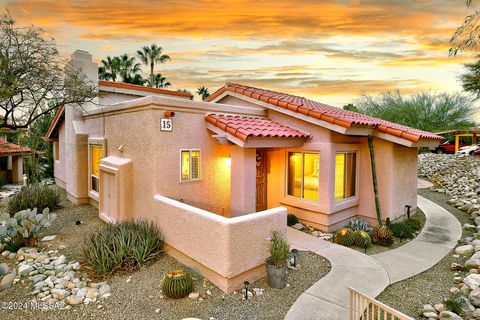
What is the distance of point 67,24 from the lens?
10672 millimetres

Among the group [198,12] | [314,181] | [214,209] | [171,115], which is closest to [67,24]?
[198,12]

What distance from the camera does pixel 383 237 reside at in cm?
848

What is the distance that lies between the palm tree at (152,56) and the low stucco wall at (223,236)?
1450 inches

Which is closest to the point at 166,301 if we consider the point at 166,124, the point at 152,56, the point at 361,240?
the point at 166,124

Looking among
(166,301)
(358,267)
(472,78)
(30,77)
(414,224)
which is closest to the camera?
(166,301)

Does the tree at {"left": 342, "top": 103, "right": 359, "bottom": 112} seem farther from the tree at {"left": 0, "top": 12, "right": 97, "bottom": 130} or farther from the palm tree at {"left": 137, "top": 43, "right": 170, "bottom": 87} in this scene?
the tree at {"left": 0, "top": 12, "right": 97, "bottom": 130}

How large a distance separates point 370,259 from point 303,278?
2.23 meters

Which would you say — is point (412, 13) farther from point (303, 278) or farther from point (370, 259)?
point (303, 278)

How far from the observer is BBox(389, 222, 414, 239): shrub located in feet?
29.9

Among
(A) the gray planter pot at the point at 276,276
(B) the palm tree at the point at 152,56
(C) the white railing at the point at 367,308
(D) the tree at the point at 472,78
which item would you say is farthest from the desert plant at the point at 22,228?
(B) the palm tree at the point at 152,56

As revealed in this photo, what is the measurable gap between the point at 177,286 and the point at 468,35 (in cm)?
884

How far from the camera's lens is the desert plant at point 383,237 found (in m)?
8.48

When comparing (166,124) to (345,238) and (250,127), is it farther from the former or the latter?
(345,238)

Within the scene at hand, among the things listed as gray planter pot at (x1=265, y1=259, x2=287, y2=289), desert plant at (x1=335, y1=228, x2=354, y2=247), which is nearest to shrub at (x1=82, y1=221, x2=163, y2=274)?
gray planter pot at (x1=265, y1=259, x2=287, y2=289)
